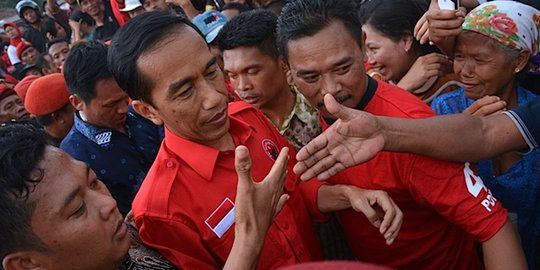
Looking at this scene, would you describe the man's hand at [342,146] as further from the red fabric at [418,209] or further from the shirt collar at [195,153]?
the shirt collar at [195,153]

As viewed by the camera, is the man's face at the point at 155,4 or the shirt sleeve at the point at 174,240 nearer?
the shirt sleeve at the point at 174,240

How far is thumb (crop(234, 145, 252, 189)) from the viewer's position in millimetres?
1350

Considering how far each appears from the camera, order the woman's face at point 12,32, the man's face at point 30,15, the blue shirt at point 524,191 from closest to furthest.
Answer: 1. the blue shirt at point 524,191
2. the man's face at point 30,15
3. the woman's face at point 12,32

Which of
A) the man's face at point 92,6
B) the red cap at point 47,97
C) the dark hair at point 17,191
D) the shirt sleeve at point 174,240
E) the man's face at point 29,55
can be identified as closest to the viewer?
the dark hair at point 17,191

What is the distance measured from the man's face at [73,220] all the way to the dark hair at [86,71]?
1.24m

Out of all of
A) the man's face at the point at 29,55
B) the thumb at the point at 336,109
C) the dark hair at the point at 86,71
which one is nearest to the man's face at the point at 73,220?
the thumb at the point at 336,109

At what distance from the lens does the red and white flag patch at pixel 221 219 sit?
161 cm

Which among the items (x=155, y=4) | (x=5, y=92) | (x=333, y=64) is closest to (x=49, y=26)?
(x=155, y=4)

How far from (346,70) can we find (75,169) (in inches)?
37.3

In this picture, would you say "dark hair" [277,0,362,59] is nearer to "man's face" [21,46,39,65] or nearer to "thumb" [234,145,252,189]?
"thumb" [234,145,252,189]

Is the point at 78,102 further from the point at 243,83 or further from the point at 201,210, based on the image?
the point at 201,210

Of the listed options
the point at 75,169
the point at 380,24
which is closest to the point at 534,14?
the point at 380,24

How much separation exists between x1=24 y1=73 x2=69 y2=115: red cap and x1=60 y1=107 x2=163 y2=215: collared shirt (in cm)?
55

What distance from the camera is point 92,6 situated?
23.9 feet
